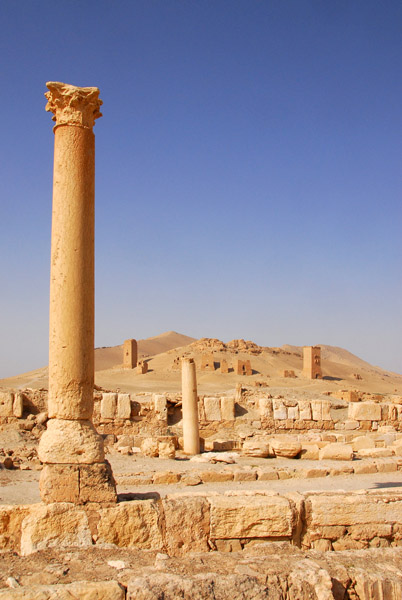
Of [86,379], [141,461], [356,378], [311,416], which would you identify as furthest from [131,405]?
[356,378]

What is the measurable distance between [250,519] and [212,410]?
1070 cm

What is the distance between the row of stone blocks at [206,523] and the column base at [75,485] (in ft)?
0.33

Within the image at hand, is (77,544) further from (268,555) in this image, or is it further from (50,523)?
(268,555)

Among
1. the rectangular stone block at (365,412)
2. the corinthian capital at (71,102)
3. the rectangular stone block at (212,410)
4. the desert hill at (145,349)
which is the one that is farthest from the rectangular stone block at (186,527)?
the desert hill at (145,349)

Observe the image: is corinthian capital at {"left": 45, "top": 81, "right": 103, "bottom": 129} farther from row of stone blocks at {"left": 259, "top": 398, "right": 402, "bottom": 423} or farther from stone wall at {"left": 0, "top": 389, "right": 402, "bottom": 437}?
row of stone blocks at {"left": 259, "top": 398, "right": 402, "bottom": 423}

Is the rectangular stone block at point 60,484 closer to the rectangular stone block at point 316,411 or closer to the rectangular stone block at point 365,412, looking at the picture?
the rectangular stone block at point 316,411

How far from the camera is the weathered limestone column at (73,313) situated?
554 cm

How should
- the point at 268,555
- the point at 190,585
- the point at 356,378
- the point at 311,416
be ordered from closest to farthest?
the point at 190,585, the point at 268,555, the point at 311,416, the point at 356,378

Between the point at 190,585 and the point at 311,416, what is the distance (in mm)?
12689

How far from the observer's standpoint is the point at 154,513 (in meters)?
5.35

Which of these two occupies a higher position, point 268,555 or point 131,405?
point 131,405

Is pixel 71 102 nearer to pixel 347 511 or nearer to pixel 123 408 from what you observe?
pixel 347 511

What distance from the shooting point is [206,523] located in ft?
17.6

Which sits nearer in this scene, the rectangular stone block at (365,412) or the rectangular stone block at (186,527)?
the rectangular stone block at (186,527)
